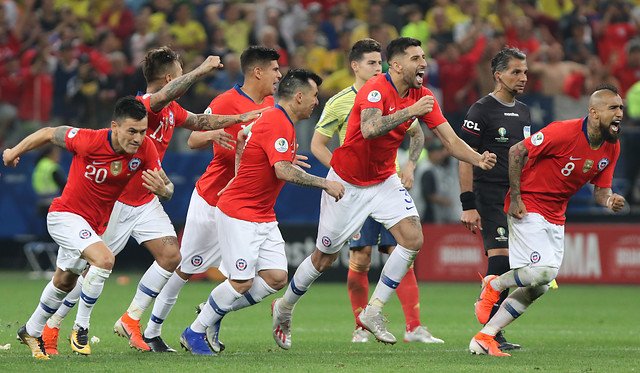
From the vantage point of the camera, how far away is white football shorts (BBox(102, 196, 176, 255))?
11.3 metres

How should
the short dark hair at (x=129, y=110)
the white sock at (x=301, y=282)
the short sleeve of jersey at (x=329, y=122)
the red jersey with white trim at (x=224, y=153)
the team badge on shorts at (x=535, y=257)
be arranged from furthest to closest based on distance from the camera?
the short sleeve of jersey at (x=329, y=122) < the red jersey with white trim at (x=224, y=153) < the white sock at (x=301, y=282) < the team badge on shorts at (x=535, y=257) < the short dark hair at (x=129, y=110)

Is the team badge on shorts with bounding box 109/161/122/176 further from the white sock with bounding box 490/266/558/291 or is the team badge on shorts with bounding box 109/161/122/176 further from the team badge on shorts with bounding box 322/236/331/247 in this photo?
the white sock with bounding box 490/266/558/291

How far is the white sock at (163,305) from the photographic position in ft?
37.1

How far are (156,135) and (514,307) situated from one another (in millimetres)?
3467

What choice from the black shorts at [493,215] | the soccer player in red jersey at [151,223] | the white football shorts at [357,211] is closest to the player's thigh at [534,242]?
the black shorts at [493,215]

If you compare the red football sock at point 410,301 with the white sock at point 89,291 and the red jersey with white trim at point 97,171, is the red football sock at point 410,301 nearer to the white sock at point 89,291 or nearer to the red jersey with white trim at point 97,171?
the red jersey with white trim at point 97,171

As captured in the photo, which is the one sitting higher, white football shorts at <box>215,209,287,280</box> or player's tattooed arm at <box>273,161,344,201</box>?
player's tattooed arm at <box>273,161,344,201</box>

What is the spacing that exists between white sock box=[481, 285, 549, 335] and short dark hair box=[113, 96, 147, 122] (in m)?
3.43

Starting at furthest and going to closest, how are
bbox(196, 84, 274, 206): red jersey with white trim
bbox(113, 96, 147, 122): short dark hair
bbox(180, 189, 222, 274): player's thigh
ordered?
bbox(196, 84, 274, 206): red jersey with white trim
bbox(180, 189, 222, 274): player's thigh
bbox(113, 96, 147, 122): short dark hair

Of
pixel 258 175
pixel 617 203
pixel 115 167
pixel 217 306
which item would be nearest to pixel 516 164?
A: pixel 617 203

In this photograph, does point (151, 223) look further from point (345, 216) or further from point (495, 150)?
point (495, 150)

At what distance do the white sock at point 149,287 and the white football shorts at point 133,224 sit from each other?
0.96ft

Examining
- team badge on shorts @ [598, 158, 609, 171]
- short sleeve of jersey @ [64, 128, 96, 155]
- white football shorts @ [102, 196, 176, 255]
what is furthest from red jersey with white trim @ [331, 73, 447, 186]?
short sleeve of jersey @ [64, 128, 96, 155]

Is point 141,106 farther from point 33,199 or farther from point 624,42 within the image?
point 624,42
